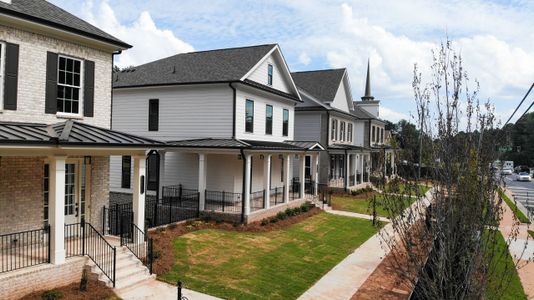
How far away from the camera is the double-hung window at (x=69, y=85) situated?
13.0 meters

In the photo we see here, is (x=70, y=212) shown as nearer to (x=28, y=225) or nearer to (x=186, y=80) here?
(x=28, y=225)

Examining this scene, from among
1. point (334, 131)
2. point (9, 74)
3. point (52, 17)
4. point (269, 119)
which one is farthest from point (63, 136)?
point (334, 131)

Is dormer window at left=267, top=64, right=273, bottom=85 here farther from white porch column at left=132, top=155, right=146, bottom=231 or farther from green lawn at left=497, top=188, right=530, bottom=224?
green lawn at left=497, top=188, right=530, bottom=224

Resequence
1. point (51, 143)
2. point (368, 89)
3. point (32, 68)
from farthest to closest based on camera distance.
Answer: point (368, 89) → point (32, 68) → point (51, 143)

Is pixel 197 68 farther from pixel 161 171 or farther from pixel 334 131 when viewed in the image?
pixel 334 131

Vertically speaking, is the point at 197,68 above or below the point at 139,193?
above

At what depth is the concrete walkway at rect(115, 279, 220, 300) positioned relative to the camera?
10.7 m

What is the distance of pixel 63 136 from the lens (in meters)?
10.8

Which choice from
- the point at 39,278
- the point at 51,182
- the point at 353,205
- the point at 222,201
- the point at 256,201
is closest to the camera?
the point at 39,278

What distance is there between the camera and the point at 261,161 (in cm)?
2542

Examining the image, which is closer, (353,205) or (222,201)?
(222,201)

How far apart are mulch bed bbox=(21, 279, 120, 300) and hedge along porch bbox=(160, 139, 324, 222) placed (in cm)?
923

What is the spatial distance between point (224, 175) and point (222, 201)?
72.1 inches

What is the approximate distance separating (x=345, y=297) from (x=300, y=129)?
78.4 feet
